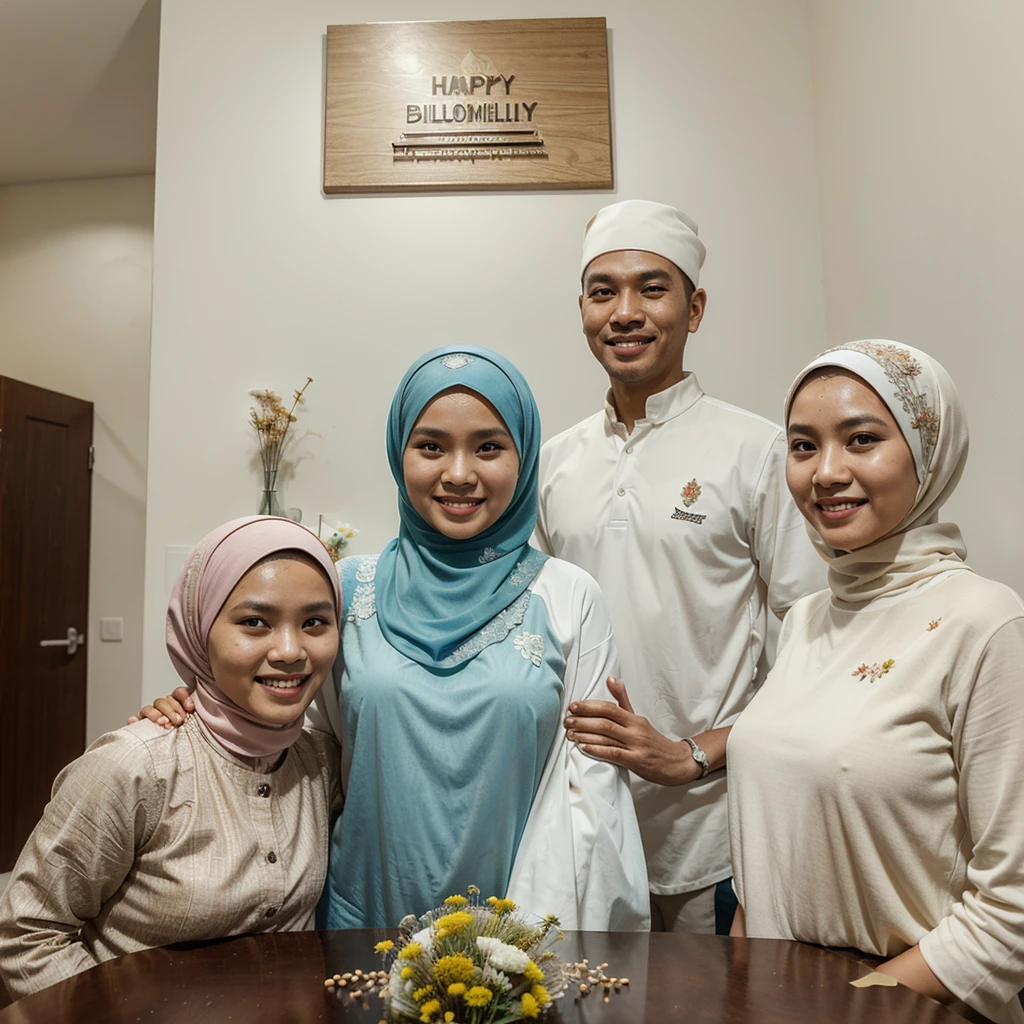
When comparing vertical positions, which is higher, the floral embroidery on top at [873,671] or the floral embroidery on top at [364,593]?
the floral embroidery on top at [364,593]

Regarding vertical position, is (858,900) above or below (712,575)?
below

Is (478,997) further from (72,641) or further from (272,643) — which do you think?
(72,641)

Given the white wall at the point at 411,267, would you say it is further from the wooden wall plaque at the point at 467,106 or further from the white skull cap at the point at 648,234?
the white skull cap at the point at 648,234

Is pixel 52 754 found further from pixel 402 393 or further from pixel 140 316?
pixel 402 393

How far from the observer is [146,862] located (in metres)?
1.23

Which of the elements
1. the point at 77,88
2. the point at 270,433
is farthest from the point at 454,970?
the point at 77,88

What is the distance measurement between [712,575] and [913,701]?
0.71m

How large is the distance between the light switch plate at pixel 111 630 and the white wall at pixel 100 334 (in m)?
0.03

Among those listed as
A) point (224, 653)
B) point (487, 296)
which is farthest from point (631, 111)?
point (224, 653)

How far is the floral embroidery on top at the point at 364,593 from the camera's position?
1.48m

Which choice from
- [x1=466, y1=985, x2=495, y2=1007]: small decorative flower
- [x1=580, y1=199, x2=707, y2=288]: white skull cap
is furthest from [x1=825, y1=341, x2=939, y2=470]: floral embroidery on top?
[x1=466, y1=985, x2=495, y2=1007]: small decorative flower

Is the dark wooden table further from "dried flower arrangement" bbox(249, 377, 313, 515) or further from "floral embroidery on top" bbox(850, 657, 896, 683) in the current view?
"dried flower arrangement" bbox(249, 377, 313, 515)

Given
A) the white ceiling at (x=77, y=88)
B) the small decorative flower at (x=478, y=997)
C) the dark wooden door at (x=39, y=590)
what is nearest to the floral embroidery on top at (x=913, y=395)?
the small decorative flower at (x=478, y=997)

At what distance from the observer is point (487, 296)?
2.74 metres
